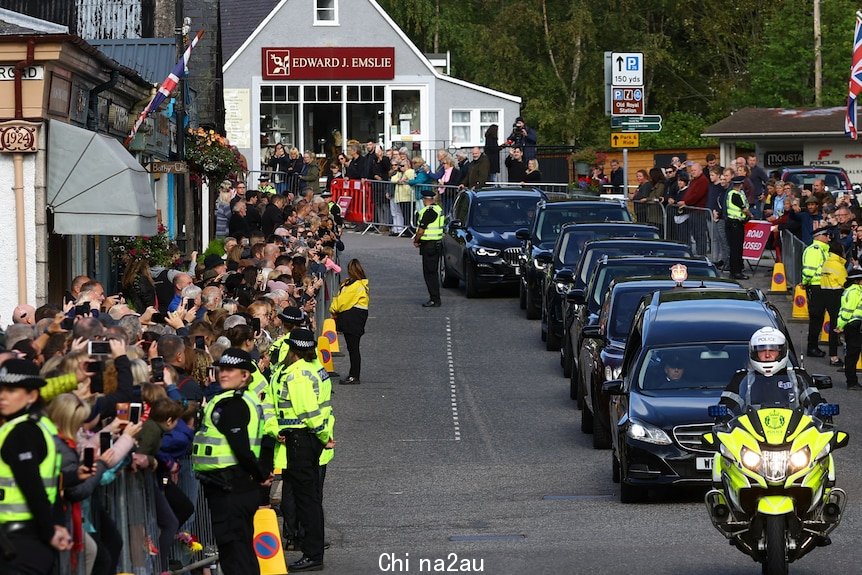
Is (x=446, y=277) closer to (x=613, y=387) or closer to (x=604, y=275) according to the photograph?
(x=604, y=275)

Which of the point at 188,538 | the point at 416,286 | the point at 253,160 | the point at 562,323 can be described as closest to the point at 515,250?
the point at 416,286

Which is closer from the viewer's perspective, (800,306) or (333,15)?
(800,306)

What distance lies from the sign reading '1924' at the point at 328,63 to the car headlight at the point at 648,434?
43.1 meters

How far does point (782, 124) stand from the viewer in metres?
50.3

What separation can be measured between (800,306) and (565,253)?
15.3 feet

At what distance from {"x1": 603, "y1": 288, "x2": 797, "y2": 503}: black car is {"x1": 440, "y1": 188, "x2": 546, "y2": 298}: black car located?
14.4m

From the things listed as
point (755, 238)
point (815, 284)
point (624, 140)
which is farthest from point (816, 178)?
point (815, 284)

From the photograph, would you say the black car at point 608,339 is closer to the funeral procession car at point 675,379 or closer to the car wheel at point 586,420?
the car wheel at point 586,420

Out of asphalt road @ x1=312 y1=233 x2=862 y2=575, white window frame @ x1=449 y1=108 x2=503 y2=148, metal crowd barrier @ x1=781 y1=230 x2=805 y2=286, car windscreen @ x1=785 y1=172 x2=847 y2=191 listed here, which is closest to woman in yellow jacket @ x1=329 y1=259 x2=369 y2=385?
asphalt road @ x1=312 y1=233 x2=862 y2=575

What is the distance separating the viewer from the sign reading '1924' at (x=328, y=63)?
57.4m

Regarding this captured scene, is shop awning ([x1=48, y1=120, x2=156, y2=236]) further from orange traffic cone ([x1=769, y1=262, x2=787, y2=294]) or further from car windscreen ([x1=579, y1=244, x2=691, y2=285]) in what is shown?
orange traffic cone ([x1=769, y1=262, x2=787, y2=294])

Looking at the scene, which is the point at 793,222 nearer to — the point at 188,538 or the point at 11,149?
the point at 11,149

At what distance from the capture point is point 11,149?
19.3m

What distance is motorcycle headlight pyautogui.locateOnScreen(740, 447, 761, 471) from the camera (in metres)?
11.8
